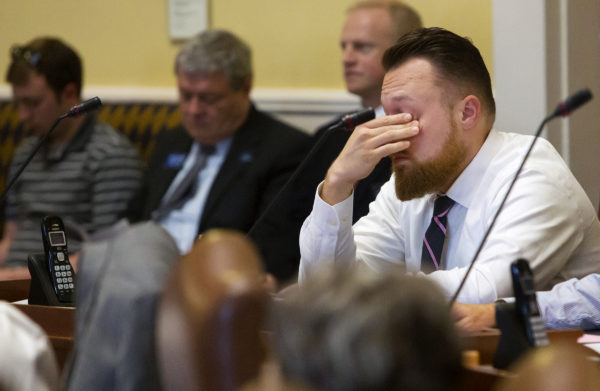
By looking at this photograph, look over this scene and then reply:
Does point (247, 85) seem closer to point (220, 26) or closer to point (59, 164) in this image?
point (220, 26)

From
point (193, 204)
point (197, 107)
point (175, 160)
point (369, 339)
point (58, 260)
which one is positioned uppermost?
point (369, 339)

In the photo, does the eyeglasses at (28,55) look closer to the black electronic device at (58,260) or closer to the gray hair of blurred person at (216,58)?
the gray hair of blurred person at (216,58)

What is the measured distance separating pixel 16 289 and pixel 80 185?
4.92 ft

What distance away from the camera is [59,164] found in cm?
392

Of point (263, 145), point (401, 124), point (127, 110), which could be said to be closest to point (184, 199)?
point (263, 145)

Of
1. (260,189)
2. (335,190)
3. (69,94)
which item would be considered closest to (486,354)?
(335,190)

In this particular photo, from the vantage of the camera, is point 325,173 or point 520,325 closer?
point 520,325

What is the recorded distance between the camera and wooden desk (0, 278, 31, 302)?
241 cm


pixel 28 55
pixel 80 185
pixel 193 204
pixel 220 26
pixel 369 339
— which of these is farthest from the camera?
pixel 220 26

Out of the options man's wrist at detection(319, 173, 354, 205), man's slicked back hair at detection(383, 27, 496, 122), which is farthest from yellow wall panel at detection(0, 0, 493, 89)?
man's wrist at detection(319, 173, 354, 205)

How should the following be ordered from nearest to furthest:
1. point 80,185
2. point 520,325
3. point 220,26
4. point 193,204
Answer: point 520,325, point 193,204, point 80,185, point 220,26

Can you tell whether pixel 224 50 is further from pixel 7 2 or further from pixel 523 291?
pixel 523 291

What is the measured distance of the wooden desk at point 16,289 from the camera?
2415 mm

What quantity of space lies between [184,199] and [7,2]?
1653 millimetres
